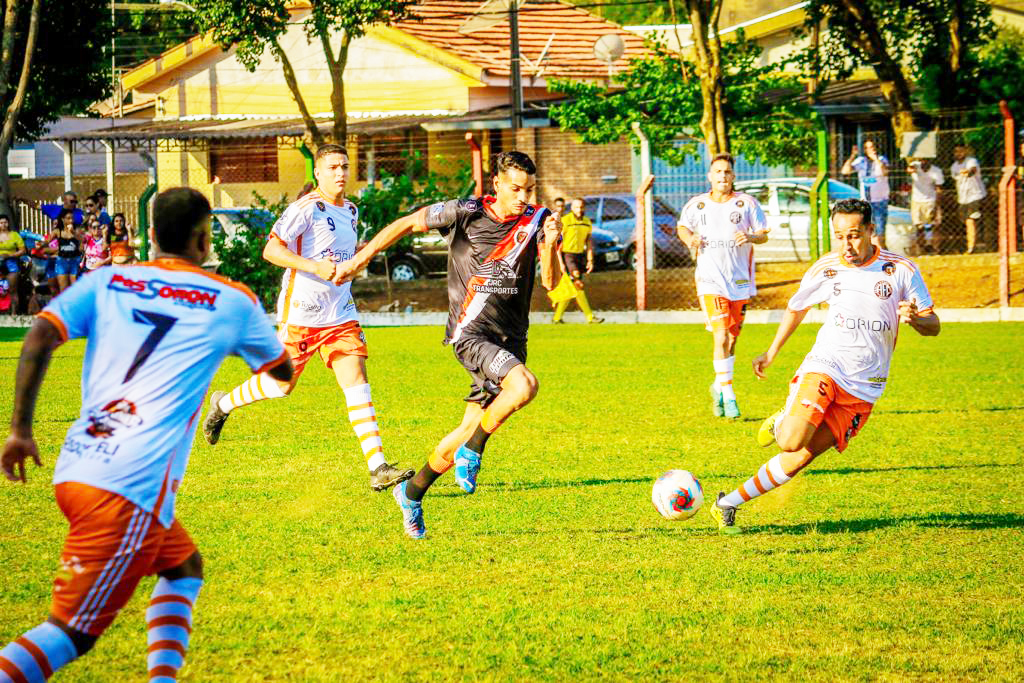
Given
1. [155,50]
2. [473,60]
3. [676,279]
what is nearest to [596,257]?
[676,279]

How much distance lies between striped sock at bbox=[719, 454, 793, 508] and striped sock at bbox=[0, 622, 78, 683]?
14.2ft

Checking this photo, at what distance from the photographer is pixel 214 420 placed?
10.0 m

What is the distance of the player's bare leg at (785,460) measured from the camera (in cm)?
723

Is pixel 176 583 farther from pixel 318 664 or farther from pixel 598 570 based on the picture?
pixel 598 570

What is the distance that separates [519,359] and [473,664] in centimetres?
285

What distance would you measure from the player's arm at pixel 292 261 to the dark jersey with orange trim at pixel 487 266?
742 mm

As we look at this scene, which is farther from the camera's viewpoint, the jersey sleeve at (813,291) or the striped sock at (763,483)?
the jersey sleeve at (813,291)

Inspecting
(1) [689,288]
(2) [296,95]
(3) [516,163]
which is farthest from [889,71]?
(3) [516,163]

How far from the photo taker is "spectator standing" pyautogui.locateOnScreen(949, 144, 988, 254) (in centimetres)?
2334

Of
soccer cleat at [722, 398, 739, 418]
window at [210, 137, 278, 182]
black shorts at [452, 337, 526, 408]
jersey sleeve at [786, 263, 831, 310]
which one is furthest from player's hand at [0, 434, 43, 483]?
window at [210, 137, 278, 182]

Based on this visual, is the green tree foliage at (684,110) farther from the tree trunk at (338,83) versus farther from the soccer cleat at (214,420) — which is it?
the soccer cleat at (214,420)

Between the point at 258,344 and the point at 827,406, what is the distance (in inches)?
153

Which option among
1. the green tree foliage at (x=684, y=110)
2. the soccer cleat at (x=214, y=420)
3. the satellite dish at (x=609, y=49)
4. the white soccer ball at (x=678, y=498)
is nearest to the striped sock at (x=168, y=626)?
the white soccer ball at (x=678, y=498)

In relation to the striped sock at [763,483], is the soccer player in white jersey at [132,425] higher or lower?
higher
